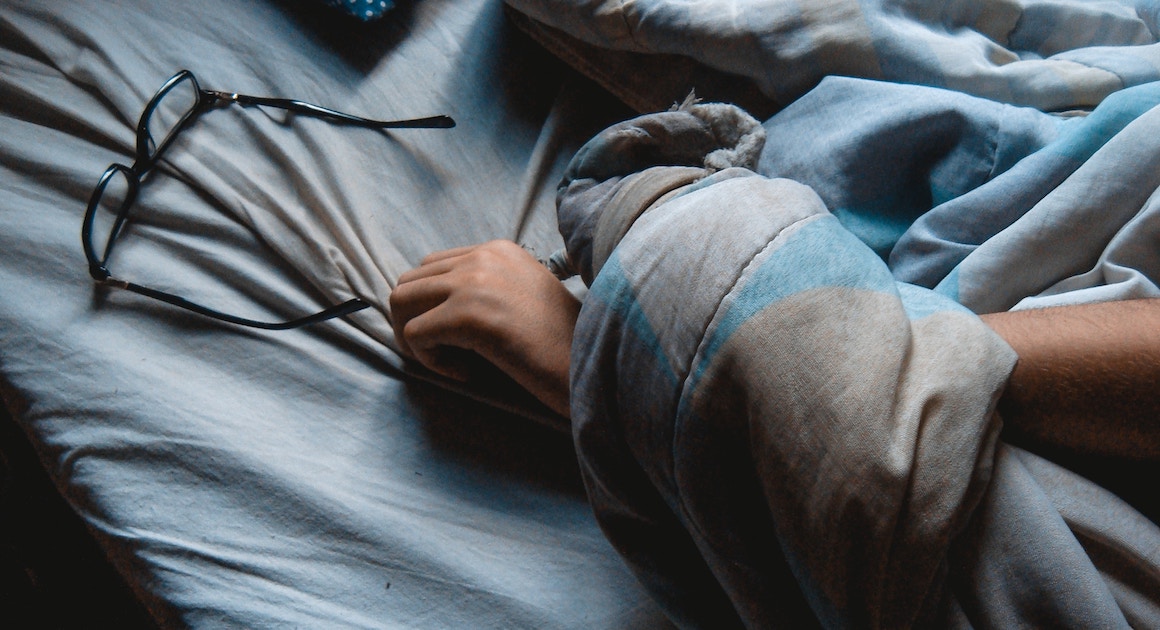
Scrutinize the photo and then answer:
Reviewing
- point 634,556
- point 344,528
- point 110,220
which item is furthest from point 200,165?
point 634,556

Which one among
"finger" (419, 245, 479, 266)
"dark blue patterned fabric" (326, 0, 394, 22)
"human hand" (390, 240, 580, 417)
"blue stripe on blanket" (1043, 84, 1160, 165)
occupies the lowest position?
"human hand" (390, 240, 580, 417)

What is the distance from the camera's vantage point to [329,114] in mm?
643

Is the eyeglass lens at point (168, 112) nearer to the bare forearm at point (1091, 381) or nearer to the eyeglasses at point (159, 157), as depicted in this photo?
the eyeglasses at point (159, 157)

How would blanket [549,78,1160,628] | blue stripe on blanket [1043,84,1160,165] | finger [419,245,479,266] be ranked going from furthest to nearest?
finger [419,245,479,266] < blue stripe on blanket [1043,84,1160,165] < blanket [549,78,1160,628]

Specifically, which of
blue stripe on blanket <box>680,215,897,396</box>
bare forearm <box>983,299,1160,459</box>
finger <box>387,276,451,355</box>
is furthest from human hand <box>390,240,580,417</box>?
bare forearm <box>983,299,1160,459</box>

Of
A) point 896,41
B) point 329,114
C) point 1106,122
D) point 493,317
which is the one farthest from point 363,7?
point 1106,122

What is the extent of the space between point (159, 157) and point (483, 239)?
0.89ft

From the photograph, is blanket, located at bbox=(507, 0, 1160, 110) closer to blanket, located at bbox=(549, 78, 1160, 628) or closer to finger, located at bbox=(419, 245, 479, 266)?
blanket, located at bbox=(549, 78, 1160, 628)

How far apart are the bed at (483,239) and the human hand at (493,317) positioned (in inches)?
1.6

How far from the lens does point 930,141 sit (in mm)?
507

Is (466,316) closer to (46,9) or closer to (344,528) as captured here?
(344,528)

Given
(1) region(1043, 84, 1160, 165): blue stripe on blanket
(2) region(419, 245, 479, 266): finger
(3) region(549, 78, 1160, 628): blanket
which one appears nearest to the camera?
(3) region(549, 78, 1160, 628): blanket

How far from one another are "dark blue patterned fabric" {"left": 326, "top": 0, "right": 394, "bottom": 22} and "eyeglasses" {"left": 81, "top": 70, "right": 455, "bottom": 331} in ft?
0.31

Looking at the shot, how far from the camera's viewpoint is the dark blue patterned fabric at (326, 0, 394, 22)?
0.67m
